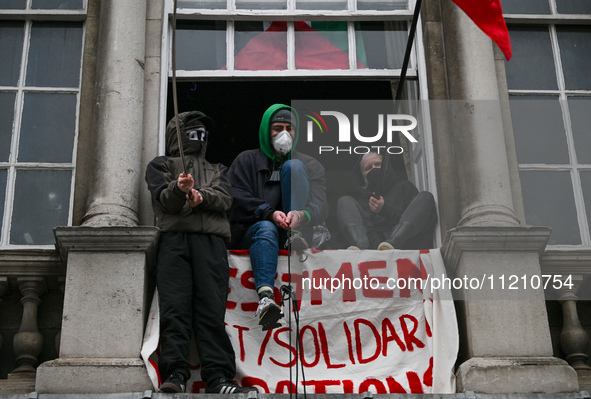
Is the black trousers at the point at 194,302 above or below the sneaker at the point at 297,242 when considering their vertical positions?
below

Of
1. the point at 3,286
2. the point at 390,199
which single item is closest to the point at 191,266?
the point at 3,286

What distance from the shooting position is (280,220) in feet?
31.1

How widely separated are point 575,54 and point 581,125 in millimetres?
766

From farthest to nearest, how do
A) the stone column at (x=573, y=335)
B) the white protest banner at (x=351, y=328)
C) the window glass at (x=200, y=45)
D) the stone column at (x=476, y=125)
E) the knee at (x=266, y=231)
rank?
the window glass at (x=200, y=45), the stone column at (x=476, y=125), the knee at (x=266, y=231), the stone column at (x=573, y=335), the white protest banner at (x=351, y=328)

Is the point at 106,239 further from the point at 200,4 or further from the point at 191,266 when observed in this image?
the point at 200,4

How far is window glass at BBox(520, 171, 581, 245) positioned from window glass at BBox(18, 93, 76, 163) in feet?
12.8

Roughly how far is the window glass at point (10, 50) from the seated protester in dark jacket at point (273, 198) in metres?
2.17

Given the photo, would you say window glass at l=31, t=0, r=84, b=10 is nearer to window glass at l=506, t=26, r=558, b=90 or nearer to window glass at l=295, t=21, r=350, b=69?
window glass at l=295, t=21, r=350, b=69

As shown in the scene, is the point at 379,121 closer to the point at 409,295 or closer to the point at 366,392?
the point at 409,295

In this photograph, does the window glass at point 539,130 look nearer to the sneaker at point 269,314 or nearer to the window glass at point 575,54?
the window glass at point 575,54

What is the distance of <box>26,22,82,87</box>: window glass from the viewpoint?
10531 mm

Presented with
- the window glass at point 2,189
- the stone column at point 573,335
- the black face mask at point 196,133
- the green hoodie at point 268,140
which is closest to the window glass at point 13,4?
the window glass at point 2,189

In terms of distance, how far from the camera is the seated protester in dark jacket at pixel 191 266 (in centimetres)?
854

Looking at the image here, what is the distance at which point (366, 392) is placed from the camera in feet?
28.4
